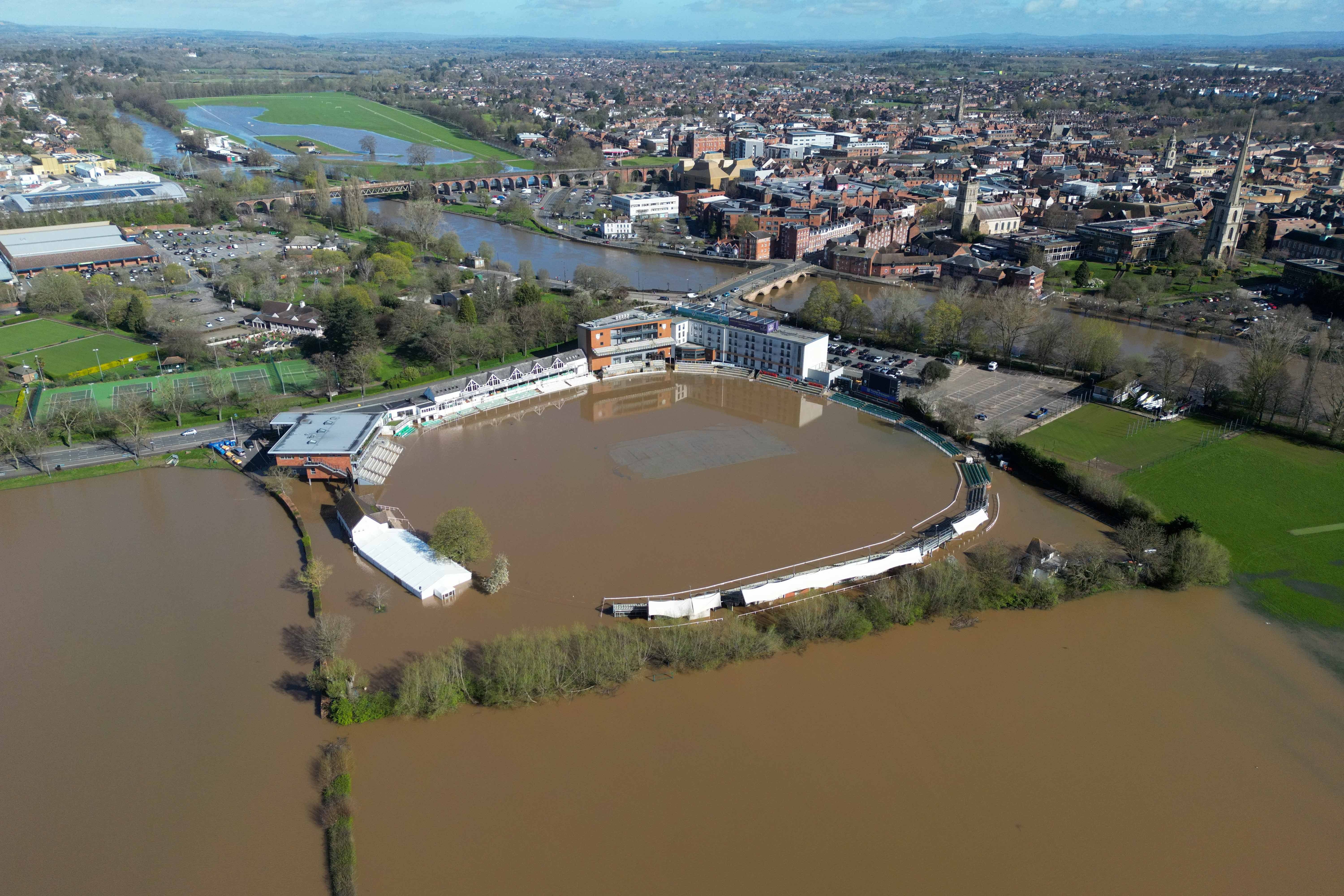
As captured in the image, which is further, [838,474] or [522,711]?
[838,474]

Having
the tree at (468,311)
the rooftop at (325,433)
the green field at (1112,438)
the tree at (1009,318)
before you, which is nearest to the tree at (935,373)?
the green field at (1112,438)

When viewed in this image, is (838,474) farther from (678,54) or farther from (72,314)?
(678,54)

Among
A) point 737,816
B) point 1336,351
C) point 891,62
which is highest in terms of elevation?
point 891,62

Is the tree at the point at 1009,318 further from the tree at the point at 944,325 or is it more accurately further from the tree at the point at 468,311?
the tree at the point at 468,311

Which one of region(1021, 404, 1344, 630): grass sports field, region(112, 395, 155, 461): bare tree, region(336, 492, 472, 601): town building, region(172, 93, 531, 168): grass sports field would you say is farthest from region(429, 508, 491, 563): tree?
region(172, 93, 531, 168): grass sports field

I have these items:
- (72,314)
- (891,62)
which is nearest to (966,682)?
(72,314)

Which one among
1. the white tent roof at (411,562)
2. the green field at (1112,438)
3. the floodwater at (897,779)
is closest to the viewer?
the floodwater at (897,779)

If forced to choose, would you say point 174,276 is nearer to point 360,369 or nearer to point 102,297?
point 102,297
